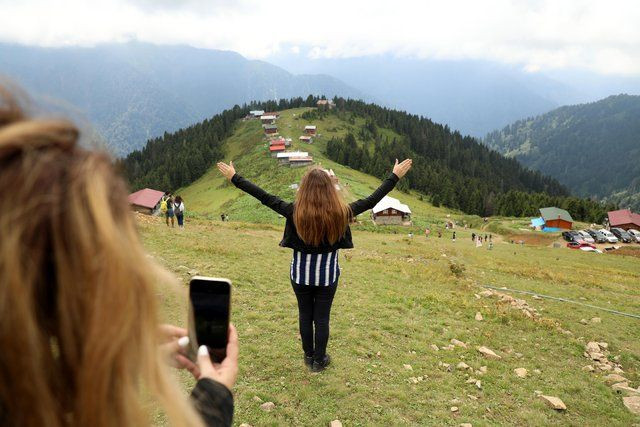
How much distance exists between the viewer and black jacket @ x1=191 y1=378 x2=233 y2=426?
76.4 inches

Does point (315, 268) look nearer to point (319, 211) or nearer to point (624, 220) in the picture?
point (319, 211)

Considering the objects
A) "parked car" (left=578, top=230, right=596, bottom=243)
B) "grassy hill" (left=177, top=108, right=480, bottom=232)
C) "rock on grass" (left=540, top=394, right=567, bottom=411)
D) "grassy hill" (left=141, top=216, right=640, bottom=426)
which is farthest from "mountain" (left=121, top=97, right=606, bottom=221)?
"rock on grass" (left=540, top=394, right=567, bottom=411)

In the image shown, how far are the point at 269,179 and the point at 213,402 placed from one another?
258 ft

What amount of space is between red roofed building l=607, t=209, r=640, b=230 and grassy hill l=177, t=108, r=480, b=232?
103 ft

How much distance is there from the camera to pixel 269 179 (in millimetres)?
79500

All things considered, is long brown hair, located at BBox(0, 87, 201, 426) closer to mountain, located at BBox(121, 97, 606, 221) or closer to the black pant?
the black pant

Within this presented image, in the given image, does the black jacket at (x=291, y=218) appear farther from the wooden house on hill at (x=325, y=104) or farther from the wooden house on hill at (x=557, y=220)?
the wooden house on hill at (x=325, y=104)

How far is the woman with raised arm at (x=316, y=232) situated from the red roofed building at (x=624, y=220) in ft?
317

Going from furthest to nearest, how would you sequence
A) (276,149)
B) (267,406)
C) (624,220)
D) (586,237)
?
(276,149), (624,220), (586,237), (267,406)

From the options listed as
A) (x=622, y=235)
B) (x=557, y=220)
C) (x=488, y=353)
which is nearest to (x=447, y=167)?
(x=557, y=220)

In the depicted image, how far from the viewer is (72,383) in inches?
50.1

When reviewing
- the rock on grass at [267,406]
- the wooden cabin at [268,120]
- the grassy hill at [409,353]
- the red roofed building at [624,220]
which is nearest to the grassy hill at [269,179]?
the wooden cabin at [268,120]

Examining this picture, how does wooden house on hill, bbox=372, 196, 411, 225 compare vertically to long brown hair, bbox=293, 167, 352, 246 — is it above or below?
below

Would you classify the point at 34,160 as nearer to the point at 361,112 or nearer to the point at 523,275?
the point at 523,275
